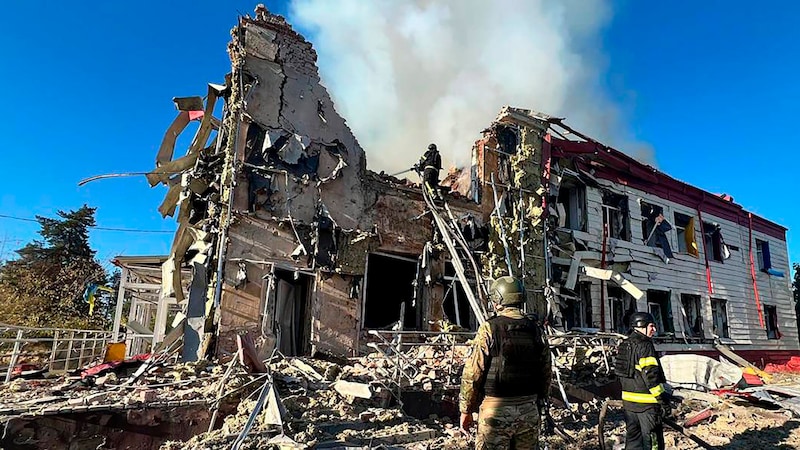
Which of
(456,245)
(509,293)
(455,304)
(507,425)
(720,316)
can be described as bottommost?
(507,425)

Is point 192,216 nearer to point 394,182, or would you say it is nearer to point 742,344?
point 394,182

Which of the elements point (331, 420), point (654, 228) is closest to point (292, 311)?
point (331, 420)

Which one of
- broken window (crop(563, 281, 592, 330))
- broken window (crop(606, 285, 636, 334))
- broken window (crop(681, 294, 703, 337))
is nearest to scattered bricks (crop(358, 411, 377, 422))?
broken window (crop(563, 281, 592, 330))

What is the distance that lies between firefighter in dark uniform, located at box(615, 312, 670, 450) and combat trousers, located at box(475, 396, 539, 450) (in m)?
2.11

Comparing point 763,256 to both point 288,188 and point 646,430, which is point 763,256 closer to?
point 646,430

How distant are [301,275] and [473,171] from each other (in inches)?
225

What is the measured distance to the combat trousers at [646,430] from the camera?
5.14 metres

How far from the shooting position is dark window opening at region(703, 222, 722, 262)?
58.7ft

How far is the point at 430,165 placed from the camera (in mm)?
11695

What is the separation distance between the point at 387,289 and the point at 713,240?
13834mm

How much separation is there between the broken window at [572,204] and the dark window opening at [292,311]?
819 centimetres

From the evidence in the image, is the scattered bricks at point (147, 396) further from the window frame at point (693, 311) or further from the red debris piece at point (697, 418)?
the window frame at point (693, 311)

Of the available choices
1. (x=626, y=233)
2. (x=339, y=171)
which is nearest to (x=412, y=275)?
(x=339, y=171)

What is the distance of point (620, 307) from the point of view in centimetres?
1473
